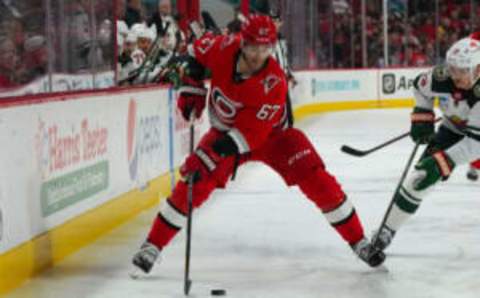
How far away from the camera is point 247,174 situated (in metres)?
9.01

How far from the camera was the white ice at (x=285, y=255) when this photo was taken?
4.50 m

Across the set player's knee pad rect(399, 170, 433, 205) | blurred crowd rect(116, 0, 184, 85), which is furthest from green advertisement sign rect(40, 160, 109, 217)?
blurred crowd rect(116, 0, 184, 85)

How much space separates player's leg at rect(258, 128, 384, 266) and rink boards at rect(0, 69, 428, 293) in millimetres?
984

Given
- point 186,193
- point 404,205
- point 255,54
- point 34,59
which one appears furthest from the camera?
point 34,59

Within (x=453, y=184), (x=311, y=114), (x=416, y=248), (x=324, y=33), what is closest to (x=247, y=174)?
(x=453, y=184)

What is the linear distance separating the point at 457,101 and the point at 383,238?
2.34 feet

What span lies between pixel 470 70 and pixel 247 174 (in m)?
4.34

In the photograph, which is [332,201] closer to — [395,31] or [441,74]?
[441,74]

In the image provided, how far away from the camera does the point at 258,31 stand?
173 inches

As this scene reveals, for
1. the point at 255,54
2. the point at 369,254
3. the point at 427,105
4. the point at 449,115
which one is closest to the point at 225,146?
the point at 255,54

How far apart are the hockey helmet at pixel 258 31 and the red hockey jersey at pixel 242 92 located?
188 millimetres

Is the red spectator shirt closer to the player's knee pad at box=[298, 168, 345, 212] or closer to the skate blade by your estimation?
the skate blade

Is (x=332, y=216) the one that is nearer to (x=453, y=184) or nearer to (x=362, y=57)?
(x=453, y=184)

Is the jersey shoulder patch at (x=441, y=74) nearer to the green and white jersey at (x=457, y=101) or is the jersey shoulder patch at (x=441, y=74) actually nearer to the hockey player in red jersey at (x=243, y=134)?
the green and white jersey at (x=457, y=101)
